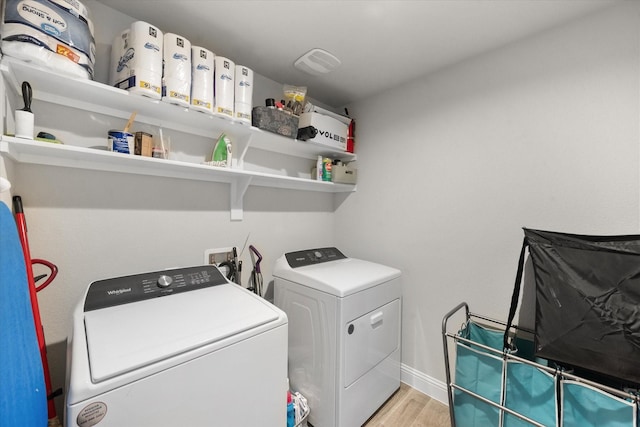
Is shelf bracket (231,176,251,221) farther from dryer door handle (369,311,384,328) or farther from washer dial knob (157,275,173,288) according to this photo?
dryer door handle (369,311,384,328)

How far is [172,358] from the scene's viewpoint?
0.82m

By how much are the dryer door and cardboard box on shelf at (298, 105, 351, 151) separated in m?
1.31

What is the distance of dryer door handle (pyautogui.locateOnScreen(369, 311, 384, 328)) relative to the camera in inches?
66.3

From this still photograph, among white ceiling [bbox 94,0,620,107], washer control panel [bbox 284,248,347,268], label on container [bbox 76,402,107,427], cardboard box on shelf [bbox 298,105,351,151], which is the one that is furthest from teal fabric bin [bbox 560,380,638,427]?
cardboard box on shelf [bbox 298,105,351,151]

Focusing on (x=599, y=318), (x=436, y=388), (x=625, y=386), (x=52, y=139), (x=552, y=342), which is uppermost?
(x=52, y=139)

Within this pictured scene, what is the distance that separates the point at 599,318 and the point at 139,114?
95.7 inches

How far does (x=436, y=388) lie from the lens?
191 cm

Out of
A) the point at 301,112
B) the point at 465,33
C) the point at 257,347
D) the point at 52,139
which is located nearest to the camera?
the point at 257,347

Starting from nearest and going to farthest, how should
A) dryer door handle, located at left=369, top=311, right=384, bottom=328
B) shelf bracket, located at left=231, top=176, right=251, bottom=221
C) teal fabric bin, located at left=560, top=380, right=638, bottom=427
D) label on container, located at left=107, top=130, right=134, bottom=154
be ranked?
teal fabric bin, located at left=560, top=380, right=638, bottom=427, label on container, located at left=107, top=130, right=134, bottom=154, dryer door handle, located at left=369, top=311, right=384, bottom=328, shelf bracket, located at left=231, top=176, right=251, bottom=221

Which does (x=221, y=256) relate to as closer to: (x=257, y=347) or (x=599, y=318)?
(x=257, y=347)

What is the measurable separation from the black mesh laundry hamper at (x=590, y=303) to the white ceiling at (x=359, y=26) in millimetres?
1190

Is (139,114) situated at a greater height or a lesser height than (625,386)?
greater

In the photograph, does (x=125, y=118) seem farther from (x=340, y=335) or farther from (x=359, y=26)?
(x=340, y=335)

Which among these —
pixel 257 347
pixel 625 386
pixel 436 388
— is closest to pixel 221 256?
pixel 257 347
